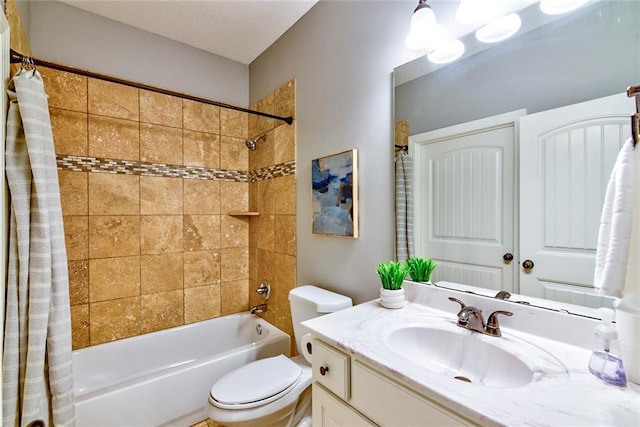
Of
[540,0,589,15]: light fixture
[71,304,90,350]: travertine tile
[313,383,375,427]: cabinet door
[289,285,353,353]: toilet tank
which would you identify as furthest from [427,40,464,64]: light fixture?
[71,304,90,350]: travertine tile

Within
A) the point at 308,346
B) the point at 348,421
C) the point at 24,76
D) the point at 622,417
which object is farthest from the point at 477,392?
the point at 24,76

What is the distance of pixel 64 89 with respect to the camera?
70.8 inches

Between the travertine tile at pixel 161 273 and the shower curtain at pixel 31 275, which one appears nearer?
the shower curtain at pixel 31 275

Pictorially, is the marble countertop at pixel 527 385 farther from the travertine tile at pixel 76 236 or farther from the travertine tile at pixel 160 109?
the travertine tile at pixel 160 109

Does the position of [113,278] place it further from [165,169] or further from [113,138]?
[113,138]

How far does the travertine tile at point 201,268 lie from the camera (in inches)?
88.7

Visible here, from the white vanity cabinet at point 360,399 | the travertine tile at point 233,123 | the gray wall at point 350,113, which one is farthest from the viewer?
the travertine tile at point 233,123

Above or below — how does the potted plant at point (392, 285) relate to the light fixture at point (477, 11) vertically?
below

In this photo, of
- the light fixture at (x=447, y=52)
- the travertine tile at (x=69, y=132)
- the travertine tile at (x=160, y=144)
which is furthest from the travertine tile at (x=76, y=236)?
the light fixture at (x=447, y=52)

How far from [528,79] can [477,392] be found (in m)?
0.99

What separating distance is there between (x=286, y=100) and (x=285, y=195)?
70cm

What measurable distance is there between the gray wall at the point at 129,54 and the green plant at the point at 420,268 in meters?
2.10

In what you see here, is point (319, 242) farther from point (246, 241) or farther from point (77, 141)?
point (77, 141)

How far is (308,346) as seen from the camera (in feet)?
3.83
